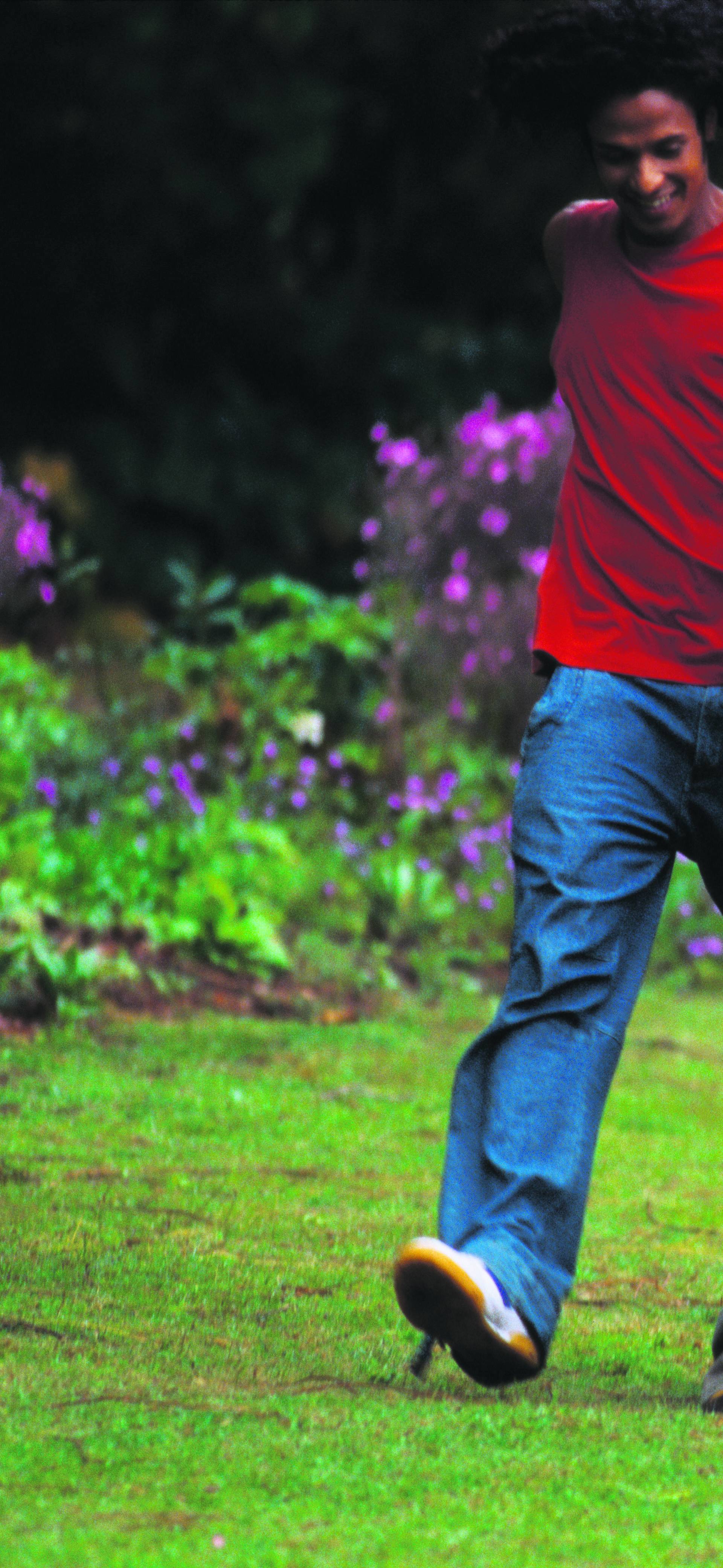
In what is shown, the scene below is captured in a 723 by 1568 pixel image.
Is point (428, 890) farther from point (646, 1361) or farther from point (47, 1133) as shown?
point (646, 1361)

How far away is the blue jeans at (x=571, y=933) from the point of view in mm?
2463

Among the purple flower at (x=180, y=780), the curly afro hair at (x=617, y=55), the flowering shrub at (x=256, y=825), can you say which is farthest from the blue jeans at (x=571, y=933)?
the purple flower at (x=180, y=780)

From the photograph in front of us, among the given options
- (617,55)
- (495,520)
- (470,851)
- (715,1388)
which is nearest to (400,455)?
(495,520)

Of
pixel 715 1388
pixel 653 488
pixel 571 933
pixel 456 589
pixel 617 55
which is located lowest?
pixel 715 1388

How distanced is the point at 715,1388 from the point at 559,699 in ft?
2.99

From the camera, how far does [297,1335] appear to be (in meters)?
2.72

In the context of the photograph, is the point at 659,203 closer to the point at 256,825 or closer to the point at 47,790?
the point at 47,790

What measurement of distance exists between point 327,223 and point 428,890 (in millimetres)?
11895

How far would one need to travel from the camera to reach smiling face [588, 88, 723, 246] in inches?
99.3

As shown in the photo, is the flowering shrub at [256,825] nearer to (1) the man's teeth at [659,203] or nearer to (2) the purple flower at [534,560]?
(2) the purple flower at [534,560]

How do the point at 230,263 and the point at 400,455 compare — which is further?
the point at 230,263

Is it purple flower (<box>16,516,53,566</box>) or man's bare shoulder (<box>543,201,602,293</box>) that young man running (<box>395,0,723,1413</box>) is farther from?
purple flower (<box>16,516,53,566</box>)

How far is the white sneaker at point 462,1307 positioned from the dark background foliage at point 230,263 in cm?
1163

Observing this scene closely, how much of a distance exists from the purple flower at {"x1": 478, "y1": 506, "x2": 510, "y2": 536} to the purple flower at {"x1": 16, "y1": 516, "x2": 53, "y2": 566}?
2.40m
